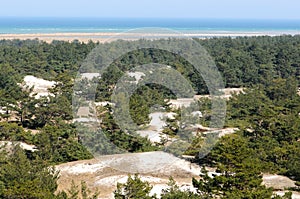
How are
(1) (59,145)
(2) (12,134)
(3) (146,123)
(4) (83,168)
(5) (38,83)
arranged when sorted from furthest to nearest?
(5) (38,83)
(3) (146,123)
(2) (12,134)
(1) (59,145)
(4) (83,168)

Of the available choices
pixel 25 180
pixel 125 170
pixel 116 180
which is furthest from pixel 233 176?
pixel 125 170

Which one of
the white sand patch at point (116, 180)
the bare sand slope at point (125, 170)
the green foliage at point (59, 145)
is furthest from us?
the green foliage at point (59, 145)

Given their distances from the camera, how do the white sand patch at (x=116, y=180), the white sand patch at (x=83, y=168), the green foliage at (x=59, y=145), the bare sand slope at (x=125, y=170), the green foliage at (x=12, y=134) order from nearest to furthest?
1. the white sand patch at (x=116, y=180)
2. the bare sand slope at (x=125, y=170)
3. the white sand patch at (x=83, y=168)
4. the green foliage at (x=59, y=145)
5. the green foliage at (x=12, y=134)

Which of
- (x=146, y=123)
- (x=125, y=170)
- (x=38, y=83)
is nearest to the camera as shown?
(x=125, y=170)

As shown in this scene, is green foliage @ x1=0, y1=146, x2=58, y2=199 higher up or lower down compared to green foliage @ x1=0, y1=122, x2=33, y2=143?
higher up

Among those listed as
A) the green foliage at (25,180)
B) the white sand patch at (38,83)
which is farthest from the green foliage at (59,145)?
the white sand patch at (38,83)

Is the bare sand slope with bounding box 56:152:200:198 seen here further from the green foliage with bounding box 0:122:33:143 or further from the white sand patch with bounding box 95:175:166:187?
the green foliage with bounding box 0:122:33:143

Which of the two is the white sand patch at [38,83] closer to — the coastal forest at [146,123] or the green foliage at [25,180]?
the coastal forest at [146,123]

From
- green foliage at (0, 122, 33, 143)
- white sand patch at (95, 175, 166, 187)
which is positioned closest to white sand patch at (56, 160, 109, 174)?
white sand patch at (95, 175, 166, 187)

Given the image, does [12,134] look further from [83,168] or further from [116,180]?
[116,180]
